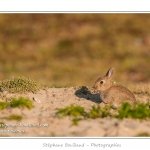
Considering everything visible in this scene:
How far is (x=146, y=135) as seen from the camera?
25.1 feet

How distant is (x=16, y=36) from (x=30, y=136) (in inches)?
909

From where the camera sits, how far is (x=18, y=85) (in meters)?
10.1

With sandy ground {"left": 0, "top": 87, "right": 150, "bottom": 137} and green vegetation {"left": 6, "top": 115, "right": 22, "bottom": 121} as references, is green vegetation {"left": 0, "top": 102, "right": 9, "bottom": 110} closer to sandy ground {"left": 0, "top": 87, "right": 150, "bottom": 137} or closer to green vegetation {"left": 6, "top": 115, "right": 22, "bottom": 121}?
sandy ground {"left": 0, "top": 87, "right": 150, "bottom": 137}

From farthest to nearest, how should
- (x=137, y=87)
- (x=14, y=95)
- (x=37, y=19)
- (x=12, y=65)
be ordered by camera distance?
(x=37, y=19), (x=12, y=65), (x=137, y=87), (x=14, y=95)

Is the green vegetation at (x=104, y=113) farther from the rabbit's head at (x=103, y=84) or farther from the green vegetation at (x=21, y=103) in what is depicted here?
Result: the rabbit's head at (x=103, y=84)

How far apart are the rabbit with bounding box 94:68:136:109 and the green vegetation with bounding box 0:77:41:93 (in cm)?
134

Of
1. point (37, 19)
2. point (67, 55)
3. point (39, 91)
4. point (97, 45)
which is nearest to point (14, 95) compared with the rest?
point (39, 91)

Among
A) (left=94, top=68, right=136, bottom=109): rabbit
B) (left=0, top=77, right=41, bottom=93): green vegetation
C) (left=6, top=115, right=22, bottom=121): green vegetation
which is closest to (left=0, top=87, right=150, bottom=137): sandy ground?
(left=6, top=115, right=22, bottom=121): green vegetation

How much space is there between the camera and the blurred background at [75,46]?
70.2ft

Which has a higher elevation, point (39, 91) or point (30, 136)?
point (39, 91)

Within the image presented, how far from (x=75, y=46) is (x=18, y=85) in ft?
59.7

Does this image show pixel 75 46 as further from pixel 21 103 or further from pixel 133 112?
pixel 133 112

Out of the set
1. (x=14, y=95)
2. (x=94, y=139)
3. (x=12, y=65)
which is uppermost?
(x=12, y=65)

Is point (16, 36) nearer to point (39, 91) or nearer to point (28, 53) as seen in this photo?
point (28, 53)
